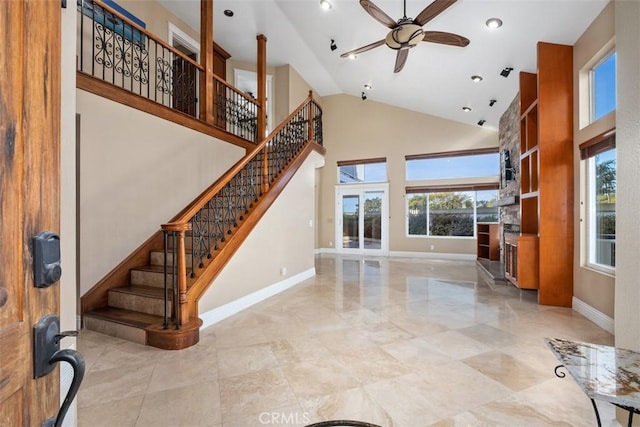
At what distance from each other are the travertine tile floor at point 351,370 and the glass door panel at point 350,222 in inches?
224

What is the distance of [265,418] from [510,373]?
6.25ft

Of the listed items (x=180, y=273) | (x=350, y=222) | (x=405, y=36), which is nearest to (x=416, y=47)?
(x=405, y=36)

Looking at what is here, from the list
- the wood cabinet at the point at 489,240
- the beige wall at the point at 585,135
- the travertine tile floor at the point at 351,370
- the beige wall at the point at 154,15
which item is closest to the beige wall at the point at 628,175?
the travertine tile floor at the point at 351,370

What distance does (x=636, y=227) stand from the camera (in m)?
1.67

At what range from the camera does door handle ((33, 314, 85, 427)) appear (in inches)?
25.9

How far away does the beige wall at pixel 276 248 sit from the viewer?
375 cm

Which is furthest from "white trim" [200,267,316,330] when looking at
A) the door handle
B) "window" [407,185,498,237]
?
"window" [407,185,498,237]

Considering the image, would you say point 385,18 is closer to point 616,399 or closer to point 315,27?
point 315,27

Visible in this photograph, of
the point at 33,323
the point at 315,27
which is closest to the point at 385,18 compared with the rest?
the point at 315,27

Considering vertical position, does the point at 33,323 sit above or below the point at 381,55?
below

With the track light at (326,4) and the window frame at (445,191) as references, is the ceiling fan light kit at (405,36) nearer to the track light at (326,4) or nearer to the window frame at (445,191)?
the track light at (326,4)

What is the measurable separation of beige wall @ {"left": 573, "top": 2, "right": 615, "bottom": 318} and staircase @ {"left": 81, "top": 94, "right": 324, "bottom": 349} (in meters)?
4.11

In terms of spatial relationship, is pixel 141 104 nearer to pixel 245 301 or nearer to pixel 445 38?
pixel 245 301

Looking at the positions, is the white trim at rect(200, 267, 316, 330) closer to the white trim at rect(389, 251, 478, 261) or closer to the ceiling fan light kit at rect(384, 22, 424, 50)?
the ceiling fan light kit at rect(384, 22, 424, 50)
